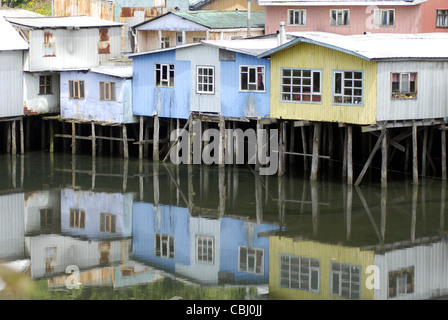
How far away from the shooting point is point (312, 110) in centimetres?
3247

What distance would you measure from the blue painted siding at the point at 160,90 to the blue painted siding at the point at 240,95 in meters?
1.68

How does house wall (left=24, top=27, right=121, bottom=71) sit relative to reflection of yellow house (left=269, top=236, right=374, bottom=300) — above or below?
above

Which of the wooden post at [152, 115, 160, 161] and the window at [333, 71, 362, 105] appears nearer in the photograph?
the window at [333, 71, 362, 105]

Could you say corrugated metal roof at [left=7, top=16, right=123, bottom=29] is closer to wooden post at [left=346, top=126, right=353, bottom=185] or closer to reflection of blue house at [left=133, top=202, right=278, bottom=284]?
reflection of blue house at [left=133, top=202, right=278, bottom=284]

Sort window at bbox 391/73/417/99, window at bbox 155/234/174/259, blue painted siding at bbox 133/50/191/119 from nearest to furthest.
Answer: window at bbox 155/234/174/259 < window at bbox 391/73/417/99 < blue painted siding at bbox 133/50/191/119

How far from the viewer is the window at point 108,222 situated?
27672 mm

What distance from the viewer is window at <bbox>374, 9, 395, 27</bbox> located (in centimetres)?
4244

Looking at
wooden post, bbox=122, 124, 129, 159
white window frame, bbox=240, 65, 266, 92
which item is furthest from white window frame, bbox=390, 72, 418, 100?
wooden post, bbox=122, 124, 129, 159

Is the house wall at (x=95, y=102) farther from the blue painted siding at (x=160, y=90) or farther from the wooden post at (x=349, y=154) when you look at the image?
the wooden post at (x=349, y=154)

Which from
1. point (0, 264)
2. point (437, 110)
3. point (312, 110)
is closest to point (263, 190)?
point (312, 110)

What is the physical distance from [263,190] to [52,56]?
12674mm

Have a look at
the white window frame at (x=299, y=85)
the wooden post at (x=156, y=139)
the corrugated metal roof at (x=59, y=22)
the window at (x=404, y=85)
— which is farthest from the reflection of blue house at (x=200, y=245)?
the corrugated metal roof at (x=59, y=22)

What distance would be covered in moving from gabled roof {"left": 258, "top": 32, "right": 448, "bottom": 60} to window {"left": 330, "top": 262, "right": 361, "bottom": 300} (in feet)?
30.1

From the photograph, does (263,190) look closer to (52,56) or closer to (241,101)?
(241,101)
